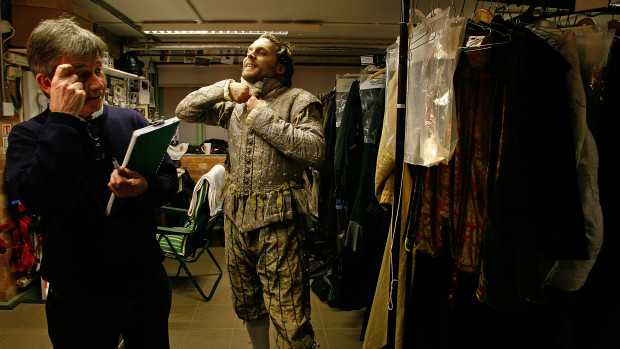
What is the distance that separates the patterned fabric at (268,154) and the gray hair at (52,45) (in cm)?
59

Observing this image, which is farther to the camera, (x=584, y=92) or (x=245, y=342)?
(x=245, y=342)

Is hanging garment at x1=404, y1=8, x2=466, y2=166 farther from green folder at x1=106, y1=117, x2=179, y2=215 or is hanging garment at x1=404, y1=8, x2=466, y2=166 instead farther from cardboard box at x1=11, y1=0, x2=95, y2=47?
cardboard box at x1=11, y1=0, x2=95, y2=47

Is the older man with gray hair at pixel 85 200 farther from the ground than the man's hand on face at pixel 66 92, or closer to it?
closer to it

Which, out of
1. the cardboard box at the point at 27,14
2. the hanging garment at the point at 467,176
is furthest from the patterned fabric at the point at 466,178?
the cardboard box at the point at 27,14

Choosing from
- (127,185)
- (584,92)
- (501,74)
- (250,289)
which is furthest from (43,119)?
(584,92)

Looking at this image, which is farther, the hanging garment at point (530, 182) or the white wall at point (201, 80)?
the white wall at point (201, 80)

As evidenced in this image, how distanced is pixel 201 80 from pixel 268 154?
4488 millimetres

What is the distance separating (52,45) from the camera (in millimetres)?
909

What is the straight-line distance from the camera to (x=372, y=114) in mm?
1867

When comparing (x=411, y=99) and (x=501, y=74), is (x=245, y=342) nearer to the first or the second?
(x=411, y=99)

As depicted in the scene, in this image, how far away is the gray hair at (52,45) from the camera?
909mm

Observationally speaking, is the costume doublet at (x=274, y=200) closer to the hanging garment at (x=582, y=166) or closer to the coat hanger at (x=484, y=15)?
the coat hanger at (x=484, y=15)

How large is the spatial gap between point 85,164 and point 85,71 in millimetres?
253

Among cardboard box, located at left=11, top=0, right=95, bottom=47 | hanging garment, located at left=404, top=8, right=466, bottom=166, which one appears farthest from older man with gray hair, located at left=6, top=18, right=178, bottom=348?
cardboard box, located at left=11, top=0, right=95, bottom=47
